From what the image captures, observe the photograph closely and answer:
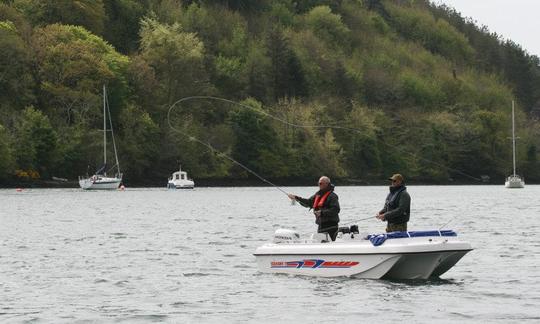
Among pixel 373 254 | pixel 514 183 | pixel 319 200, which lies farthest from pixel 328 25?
pixel 373 254

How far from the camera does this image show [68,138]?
110 metres

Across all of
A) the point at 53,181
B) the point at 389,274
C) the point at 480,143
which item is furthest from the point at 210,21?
the point at 389,274

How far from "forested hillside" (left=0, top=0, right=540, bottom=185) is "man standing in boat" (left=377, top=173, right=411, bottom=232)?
2310 inches

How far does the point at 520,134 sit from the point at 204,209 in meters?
107

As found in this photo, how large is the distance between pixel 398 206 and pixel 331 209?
1.66 m

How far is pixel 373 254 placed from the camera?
26.0m

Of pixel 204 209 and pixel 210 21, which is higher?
pixel 210 21

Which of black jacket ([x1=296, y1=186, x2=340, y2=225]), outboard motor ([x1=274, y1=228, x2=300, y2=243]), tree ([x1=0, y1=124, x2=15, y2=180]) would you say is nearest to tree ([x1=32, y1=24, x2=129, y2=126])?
tree ([x1=0, y1=124, x2=15, y2=180])

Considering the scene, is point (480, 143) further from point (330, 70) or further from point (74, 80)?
point (74, 80)

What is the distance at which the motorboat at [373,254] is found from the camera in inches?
1009

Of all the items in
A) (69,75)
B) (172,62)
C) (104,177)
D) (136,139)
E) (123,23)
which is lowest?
(104,177)

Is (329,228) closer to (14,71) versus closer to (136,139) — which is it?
(14,71)

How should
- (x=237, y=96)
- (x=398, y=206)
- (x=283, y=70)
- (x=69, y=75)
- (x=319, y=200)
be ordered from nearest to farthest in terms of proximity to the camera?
(x=398, y=206) → (x=319, y=200) → (x=69, y=75) → (x=237, y=96) → (x=283, y=70)

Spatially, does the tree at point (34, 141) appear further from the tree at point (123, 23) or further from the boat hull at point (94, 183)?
the tree at point (123, 23)
